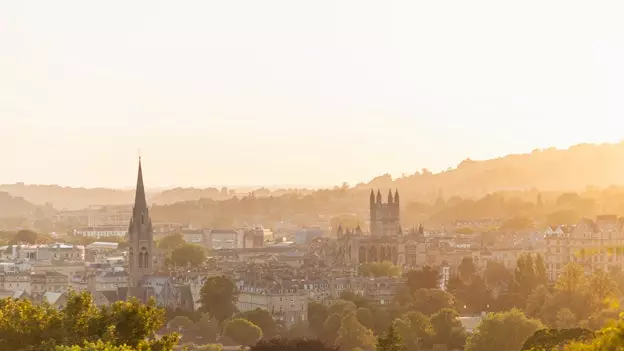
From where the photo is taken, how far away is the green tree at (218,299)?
7169 centimetres

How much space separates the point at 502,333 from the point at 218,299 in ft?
→ 75.4

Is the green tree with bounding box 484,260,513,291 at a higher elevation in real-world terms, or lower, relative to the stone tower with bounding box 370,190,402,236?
lower

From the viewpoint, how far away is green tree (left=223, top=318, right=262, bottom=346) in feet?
202

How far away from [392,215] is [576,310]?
5136 cm

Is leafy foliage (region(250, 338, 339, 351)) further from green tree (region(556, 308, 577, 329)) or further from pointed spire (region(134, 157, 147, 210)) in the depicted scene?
pointed spire (region(134, 157, 147, 210))

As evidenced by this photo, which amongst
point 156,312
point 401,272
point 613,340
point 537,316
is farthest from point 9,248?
point 613,340

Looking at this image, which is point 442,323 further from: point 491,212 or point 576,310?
point 491,212

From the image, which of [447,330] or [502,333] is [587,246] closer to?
[447,330]

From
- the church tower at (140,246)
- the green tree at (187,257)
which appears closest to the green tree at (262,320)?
the church tower at (140,246)

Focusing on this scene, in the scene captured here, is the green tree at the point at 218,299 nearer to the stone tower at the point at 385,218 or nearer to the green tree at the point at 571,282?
the green tree at the point at 571,282

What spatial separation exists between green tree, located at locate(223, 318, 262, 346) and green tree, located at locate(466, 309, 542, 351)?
11601 millimetres

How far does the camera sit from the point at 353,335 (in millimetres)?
58781

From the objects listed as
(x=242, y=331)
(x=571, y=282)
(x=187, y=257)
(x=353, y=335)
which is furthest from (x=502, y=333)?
(x=187, y=257)

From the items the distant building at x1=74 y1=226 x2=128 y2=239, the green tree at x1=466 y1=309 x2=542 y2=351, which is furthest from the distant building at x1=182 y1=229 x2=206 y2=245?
the green tree at x1=466 y1=309 x2=542 y2=351
